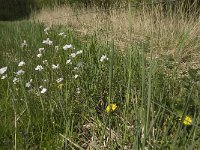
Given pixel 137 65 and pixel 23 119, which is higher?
pixel 137 65

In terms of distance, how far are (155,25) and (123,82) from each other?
107 inches

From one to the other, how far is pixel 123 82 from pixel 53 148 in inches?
27.5

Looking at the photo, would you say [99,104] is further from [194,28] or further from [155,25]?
[155,25]

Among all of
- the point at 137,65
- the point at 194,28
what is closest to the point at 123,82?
the point at 137,65

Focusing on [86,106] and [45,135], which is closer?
[45,135]

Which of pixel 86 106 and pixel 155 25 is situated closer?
pixel 86 106

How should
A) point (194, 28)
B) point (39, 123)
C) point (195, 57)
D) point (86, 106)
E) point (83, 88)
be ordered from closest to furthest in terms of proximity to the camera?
point (39, 123) → point (86, 106) → point (83, 88) → point (195, 57) → point (194, 28)

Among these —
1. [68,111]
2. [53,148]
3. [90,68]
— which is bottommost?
[53,148]

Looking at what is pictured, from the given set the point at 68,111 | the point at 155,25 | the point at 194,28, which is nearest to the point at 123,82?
the point at 68,111

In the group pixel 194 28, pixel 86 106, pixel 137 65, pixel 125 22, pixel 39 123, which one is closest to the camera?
pixel 39 123

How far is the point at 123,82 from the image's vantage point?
162 cm

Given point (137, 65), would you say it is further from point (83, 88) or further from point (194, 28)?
point (194, 28)

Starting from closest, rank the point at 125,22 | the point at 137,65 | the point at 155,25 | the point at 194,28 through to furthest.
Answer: the point at 137,65, the point at 194,28, the point at 155,25, the point at 125,22

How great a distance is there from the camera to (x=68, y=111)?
1325mm
